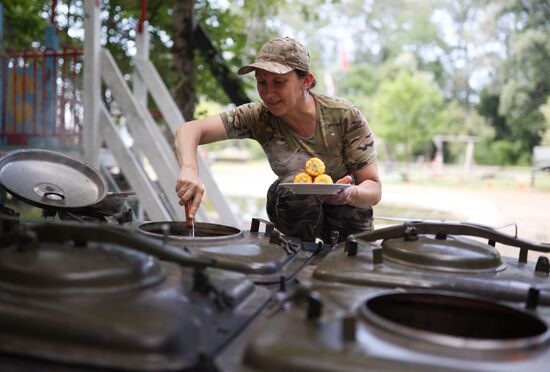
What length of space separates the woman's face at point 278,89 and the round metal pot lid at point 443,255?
3.38ft

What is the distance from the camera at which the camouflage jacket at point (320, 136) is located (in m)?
2.55

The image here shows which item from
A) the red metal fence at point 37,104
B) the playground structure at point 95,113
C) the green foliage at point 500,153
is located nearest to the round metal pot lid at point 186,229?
the playground structure at point 95,113

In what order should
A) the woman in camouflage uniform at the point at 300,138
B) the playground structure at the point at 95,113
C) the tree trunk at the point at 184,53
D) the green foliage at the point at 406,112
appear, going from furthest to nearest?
1. the green foliage at the point at 406,112
2. the tree trunk at the point at 184,53
3. the playground structure at the point at 95,113
4. the woman in camouflage uniform at the point at 300,138

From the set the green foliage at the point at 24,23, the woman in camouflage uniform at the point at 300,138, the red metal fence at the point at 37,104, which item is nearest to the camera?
the woman in camouflage uniform at the point at 300,138

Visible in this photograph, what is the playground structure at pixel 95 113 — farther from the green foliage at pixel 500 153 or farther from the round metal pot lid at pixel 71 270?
the green foliage at pixel 500 153

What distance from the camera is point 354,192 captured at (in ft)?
7.33

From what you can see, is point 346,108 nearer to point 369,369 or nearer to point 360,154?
point 360,154

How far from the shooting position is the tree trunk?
522cm

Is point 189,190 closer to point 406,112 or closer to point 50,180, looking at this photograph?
point 50,180

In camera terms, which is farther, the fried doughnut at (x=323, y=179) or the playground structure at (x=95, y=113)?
the playground structure at (x=95, y=113)

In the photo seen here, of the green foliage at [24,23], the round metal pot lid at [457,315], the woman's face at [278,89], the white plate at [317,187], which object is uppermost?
the green foliage at [24,23]

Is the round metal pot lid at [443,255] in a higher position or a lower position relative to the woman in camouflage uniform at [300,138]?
lower

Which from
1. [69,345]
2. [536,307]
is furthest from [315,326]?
[536,307]

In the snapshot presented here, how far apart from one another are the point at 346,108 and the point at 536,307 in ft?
5.21
